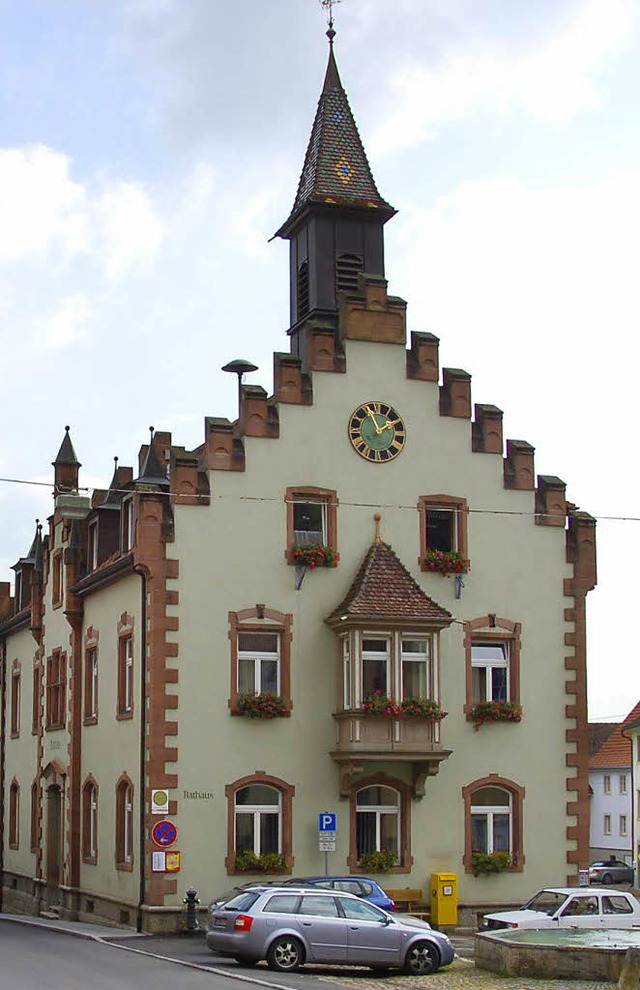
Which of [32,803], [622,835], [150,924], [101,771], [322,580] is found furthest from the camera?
[622,835]

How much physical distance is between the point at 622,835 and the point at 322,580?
58742 mm

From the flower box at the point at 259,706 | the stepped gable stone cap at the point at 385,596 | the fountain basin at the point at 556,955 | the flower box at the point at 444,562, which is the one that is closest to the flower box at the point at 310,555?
the stepped gable stone cap at the point at 385,596

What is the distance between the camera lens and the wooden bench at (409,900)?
37.2 meters

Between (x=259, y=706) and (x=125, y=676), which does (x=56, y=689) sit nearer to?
(x=125, y=676)

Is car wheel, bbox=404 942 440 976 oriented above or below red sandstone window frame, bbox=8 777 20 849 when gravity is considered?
below

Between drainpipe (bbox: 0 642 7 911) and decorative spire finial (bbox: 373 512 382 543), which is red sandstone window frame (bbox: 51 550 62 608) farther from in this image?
decorative spire finial (bbox: 373 512 382 543)

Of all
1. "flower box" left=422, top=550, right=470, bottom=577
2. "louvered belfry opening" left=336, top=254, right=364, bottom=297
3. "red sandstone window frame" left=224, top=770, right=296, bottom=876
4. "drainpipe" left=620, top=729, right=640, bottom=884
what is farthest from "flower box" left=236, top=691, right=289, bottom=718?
"drainpipe" left=620, top=729, right=640, bottom=884

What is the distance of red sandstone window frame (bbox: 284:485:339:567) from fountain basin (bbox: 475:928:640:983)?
39.3ft

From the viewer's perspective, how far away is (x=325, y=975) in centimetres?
2795

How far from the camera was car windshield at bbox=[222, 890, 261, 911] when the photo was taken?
1115 inches

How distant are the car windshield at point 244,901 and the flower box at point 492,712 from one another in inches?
435

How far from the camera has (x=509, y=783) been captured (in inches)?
1531

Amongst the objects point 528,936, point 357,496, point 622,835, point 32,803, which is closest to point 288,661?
point 357,496

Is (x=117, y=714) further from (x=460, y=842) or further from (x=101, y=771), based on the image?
(x=460, y=842)
